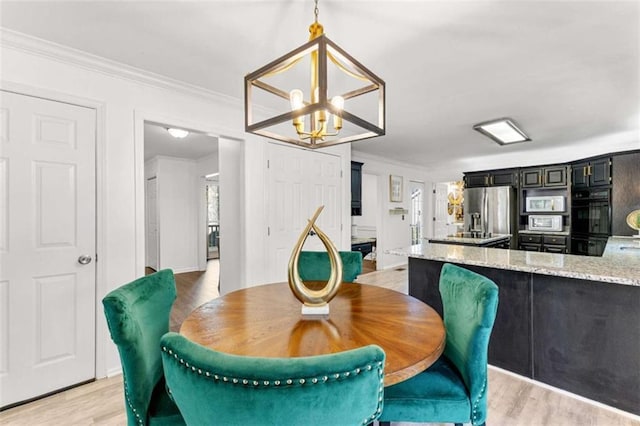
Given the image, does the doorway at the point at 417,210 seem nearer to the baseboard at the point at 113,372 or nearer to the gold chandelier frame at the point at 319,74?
the gold chandelier frame at the point at 319,74

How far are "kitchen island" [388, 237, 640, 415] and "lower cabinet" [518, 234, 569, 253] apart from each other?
296 cm

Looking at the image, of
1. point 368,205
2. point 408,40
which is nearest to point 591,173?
point 408,40

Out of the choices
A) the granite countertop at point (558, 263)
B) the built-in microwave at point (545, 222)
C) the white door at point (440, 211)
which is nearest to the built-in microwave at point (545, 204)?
the built-in microwave at point (545, 222)

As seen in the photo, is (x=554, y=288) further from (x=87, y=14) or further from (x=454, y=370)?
(x=87, y=14)

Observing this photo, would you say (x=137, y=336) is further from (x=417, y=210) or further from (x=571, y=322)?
(x=417, y=210)

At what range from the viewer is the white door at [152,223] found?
6.13m

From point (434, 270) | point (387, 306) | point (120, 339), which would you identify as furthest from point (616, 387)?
point (120, 339)

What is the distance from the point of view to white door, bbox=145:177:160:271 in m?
6.13

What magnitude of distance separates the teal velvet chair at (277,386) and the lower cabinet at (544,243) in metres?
5.87

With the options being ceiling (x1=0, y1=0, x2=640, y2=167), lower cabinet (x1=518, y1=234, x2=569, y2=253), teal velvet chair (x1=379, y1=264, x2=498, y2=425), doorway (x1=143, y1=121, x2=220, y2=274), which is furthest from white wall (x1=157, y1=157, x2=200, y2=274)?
lower cabinet (x1=518, y1=234, x2=569, y2=253)

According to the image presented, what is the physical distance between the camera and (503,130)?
4059 millimetres

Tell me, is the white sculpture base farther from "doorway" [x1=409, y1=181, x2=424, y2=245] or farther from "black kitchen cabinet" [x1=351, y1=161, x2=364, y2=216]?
"doorway" [x1=409, y1=181, x2=424, y2=245]

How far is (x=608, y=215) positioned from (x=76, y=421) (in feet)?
21.1

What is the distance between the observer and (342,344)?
1.10 metres
